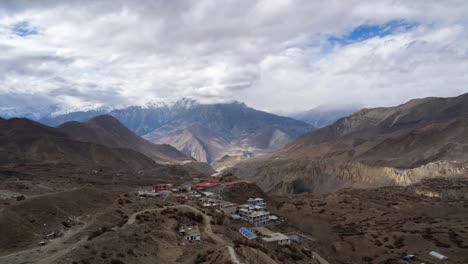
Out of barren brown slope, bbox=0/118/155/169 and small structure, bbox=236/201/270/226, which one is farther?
barren brown slope, bbox=0/118/155/169

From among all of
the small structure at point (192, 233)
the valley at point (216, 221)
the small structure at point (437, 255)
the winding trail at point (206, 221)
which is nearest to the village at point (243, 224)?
the small structure at point (192, 233)

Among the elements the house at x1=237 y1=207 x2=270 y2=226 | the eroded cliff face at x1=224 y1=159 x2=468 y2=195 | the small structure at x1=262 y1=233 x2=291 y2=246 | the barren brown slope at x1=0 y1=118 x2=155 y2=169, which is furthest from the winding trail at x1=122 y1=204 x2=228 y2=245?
the eroded cliff face at x1=224 y1=159 x2=468 y2=195

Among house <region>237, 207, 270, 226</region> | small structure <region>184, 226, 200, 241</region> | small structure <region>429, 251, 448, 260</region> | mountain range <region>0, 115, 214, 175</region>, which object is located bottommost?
small structure <region>429, 251, 448, 260</region>

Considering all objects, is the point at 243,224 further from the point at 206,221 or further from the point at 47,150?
the point at 47,150

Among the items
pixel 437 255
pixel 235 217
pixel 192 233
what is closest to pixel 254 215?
pixel 235 217

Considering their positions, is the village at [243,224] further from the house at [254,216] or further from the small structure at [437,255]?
the small structure at [437,255]

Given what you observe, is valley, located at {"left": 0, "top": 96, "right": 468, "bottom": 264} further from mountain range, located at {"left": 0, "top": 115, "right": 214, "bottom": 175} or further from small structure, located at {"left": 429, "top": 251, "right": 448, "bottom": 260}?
mountain range, located at {"left": 0, "top": 115, "right": 214, "bottom": 175}

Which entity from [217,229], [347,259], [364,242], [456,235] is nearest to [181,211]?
[217,229]
